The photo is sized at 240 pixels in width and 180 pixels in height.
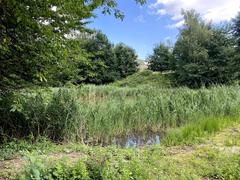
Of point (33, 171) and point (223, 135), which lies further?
point (223, 135)

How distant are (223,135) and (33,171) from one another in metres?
3.82

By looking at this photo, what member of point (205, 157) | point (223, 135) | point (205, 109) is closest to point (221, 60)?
point (205, 109)

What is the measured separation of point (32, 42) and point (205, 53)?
74.7 feet

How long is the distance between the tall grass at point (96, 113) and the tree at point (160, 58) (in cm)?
2404

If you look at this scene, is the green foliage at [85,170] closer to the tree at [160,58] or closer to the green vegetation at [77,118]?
the green vegetation at [77,118]

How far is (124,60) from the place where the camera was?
3347cm

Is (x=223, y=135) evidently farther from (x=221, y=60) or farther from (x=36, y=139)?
(x=221, y=60)

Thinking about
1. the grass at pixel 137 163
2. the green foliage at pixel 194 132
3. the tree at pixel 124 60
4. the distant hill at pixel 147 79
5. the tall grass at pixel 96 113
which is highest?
the tree at pixel 124 60

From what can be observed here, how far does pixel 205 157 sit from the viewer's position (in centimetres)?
450

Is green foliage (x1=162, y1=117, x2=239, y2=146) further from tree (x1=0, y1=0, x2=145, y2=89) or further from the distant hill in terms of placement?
the distant hill

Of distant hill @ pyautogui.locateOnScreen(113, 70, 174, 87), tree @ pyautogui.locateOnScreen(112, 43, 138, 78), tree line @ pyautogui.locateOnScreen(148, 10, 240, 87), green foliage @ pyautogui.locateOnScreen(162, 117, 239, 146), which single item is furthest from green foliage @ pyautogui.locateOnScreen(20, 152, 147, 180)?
tree @ pyautogui.locateOnScreen(112, 43, 138, 78)

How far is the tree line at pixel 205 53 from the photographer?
2548 cm

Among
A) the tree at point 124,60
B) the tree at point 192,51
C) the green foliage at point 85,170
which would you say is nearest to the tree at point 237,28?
the tree at point 192,51

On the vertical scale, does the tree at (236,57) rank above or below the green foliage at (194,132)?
above
